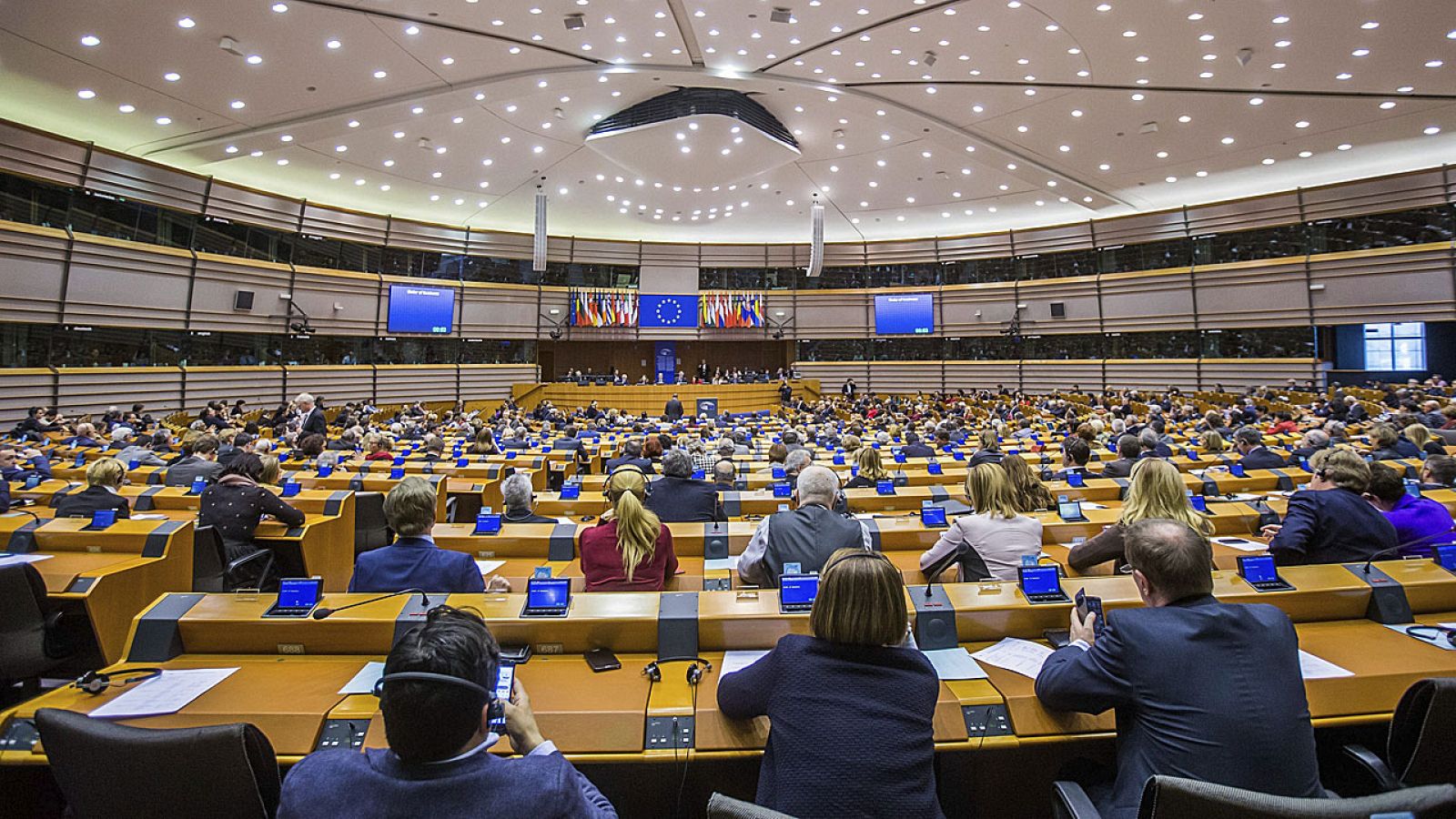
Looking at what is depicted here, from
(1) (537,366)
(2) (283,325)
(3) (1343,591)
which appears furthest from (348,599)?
(1) (537,366)

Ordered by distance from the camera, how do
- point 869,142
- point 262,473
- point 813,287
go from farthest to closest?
point 813,287 < point 869,142 < point 262,473

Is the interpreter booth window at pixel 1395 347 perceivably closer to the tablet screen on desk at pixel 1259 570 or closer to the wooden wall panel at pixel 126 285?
the tablet screen on desk at pixel 1259 570

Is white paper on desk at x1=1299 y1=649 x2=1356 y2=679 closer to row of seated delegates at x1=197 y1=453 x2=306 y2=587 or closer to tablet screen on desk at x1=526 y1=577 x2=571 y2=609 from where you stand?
tablet screen on desk at x1=526 y1=577 x2=571 y2=609

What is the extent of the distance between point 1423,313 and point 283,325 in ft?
107

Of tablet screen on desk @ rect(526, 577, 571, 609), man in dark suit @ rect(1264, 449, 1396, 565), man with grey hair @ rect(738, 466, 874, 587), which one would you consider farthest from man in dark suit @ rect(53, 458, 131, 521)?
man in dark suit @ rect(1264, 449, 1396, 565)

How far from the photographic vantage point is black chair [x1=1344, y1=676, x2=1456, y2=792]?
1813 millimetres

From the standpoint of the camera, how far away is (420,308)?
23.4m

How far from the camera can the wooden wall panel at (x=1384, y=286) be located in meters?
18.3

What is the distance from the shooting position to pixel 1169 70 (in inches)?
494

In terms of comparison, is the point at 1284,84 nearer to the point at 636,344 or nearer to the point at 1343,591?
the point at 1343,591

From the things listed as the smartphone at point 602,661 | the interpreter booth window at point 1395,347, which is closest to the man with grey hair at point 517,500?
the smartphone at point 602,661

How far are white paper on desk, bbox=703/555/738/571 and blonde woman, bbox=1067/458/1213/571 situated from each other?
1940 millimetres

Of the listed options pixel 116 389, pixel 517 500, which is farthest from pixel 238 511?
pixel 116 389

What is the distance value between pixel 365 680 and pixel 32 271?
1830 centimetres
